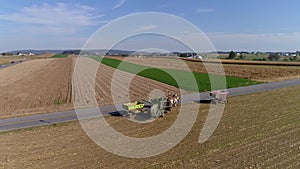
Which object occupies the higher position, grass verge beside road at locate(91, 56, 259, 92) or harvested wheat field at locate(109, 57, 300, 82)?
harvested wheat field at locate(109, 57, 300, 82)

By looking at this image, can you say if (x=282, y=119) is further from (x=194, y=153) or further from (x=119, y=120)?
(x=119, y=120)

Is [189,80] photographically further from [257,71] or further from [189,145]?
[189,145]

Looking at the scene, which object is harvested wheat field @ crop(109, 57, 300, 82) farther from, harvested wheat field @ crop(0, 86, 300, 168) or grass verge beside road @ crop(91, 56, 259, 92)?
harvested wheat field @ crop(0, 86, 300, 168)

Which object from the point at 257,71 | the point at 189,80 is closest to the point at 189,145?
the point at 189,80

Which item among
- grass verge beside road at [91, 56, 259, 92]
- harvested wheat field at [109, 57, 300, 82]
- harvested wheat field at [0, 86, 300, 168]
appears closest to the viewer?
harvested wheat field at [0, 86, 300, 168]

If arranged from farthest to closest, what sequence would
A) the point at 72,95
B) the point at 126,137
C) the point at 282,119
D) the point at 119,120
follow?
the point at 72,95
the point at 119,120
the point at 282,119
the point at 126,137

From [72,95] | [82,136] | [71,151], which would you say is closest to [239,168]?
[71,151]

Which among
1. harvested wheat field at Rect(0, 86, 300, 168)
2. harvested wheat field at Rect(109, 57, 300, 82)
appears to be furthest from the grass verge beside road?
harvested wheat field at Rect(0, 86, 300, 168)

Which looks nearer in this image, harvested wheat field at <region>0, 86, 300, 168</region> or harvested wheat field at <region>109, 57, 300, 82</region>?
harvested wheat field at <region>0, 86, 300, 168</region>
